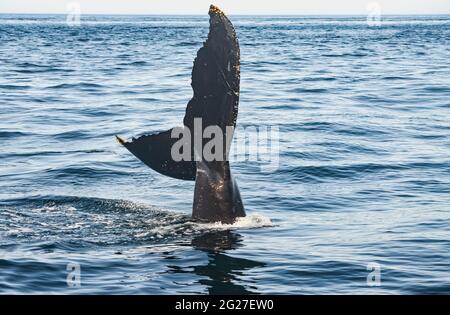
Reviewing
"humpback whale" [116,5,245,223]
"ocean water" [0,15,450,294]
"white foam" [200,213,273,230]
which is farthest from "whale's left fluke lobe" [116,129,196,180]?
"ocean water" [0,15,450,294]

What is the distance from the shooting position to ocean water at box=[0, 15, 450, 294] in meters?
8.92

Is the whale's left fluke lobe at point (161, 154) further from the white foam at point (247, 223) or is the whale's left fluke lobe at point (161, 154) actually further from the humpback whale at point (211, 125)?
the white foam at point (247, 223)

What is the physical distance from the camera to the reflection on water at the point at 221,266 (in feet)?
27.5

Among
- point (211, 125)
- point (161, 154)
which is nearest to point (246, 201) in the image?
point (161, 154)

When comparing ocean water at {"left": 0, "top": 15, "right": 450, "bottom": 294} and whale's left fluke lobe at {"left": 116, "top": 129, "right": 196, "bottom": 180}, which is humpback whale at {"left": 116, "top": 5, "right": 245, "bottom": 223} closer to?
whale's left fluke lobe at {"left": 116, "top": 129, "right": 196, "bottom": 180}

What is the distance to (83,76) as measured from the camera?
34156mm

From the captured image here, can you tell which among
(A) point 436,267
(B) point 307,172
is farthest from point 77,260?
(B) point 307,172

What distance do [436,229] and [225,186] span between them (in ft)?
11.0

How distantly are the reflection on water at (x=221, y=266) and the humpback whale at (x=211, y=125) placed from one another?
29cm

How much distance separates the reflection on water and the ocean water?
0.07 feet

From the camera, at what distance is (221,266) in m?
9.09

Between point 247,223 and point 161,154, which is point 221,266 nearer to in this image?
point 161,154

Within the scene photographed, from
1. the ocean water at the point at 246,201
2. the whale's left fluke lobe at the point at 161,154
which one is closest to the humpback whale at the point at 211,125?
the whale's left fluke lobe at the point at 161,154
